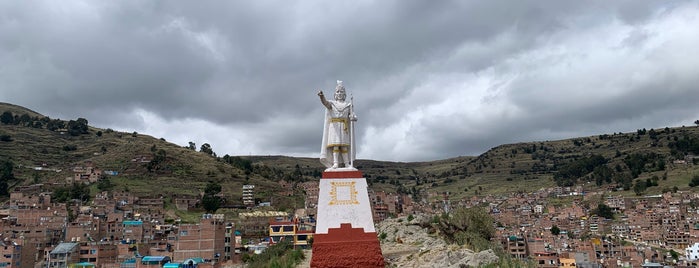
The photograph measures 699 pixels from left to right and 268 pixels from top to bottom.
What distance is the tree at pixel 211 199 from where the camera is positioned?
2990 inches

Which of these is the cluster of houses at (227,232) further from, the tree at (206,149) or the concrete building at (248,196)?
the tree at (206,149)

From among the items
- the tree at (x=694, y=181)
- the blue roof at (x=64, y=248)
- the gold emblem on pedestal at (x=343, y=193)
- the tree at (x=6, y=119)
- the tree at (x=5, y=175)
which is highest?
the tree at (x=6, y=119)

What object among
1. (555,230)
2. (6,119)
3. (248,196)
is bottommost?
(555,230)

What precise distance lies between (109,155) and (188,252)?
56731mm

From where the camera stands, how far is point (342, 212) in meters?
13.5

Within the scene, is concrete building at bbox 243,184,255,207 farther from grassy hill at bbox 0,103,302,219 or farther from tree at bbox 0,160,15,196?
tree at bbox 0,160,15,196

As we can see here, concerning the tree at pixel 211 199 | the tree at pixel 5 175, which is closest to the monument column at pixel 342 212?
the tree at pixel 211 199

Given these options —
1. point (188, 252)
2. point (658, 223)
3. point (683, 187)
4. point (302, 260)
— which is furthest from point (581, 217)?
point (302, 260)

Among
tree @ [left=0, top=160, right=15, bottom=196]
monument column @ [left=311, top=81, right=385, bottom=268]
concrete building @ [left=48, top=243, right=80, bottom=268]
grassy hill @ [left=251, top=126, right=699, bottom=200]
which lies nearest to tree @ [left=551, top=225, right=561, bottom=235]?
grassy hill @ [left=251, top=126, right=699, bottom=200]

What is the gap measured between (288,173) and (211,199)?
144 ft

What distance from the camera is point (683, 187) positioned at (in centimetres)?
9025

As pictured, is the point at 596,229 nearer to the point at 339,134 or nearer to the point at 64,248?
the point at 64,248

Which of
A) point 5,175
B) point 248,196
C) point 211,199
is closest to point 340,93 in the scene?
point 211,199

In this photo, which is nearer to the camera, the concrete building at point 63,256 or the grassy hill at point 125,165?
the concrete building at point 63,256
